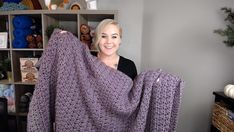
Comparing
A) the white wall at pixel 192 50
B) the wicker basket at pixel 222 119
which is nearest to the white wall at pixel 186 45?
the white wall at pixel 192 50

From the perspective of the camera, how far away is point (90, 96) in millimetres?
1059

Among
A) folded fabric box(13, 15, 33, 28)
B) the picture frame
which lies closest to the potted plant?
folded fabric box(13, 15, 33, 28)

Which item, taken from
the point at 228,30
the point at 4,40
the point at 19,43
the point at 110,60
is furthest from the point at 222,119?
the point at 4,40

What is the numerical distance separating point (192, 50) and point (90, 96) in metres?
0.97

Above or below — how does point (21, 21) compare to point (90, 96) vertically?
above

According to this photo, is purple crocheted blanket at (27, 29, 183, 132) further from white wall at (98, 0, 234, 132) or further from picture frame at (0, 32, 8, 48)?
picture frame at (0, 32, 8, 48)

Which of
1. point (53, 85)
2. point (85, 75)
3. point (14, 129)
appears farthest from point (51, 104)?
point (14, 129)

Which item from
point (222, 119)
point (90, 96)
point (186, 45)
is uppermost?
point (186, 45)

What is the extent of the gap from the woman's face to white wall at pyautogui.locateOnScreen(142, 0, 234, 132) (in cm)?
62

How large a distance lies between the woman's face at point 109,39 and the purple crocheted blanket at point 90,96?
0.66 feet

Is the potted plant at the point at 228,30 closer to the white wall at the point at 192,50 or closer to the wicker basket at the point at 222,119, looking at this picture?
the white wall at the point at 192,50

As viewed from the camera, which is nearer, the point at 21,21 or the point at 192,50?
the point at 192,50

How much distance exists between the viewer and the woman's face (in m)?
1.28

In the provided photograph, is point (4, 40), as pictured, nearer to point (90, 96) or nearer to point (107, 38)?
point (107, 38)
